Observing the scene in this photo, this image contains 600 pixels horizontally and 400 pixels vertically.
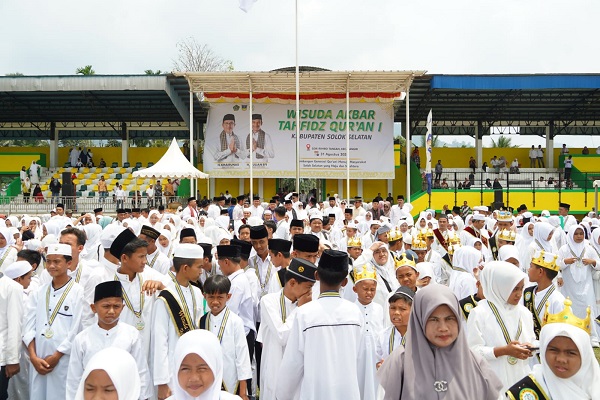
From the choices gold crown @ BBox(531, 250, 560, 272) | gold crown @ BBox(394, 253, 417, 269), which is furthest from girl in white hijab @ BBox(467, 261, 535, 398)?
gold crown @ BBox(394, 253, 417, 269)

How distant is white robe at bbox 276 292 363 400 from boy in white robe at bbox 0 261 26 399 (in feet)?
8.84

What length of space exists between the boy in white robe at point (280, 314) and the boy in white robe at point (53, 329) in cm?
158

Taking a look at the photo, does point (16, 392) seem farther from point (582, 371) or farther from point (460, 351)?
point (582, 371)

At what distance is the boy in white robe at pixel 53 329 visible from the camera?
477cm


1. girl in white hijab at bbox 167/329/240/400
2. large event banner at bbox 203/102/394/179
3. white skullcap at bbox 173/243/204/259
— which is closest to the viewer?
girl in white hijab at bbox 167/329/240/400

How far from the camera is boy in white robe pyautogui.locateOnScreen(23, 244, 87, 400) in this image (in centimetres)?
477

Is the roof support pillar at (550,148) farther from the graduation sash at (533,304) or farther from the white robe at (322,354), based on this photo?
the white robe at (322,354)

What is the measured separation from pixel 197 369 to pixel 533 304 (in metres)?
3.57

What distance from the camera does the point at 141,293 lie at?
4.84 metres

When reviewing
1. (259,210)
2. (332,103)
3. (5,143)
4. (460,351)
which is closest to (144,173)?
(259,210)

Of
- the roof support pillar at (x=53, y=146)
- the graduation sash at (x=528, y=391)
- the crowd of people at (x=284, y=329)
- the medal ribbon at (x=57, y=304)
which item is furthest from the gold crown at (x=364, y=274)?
the roof support pillar at (x=53, y=146)

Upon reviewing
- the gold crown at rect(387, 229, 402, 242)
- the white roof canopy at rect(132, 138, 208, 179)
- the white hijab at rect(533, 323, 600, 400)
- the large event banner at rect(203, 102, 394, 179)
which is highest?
the large event banner at rect(203, 102, 394, 179)

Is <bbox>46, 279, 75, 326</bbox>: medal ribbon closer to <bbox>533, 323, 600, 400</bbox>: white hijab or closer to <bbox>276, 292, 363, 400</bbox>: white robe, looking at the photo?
<bbox>276, 292, 363, 400</bbox>: white robe

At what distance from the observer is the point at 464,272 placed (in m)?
6.72
